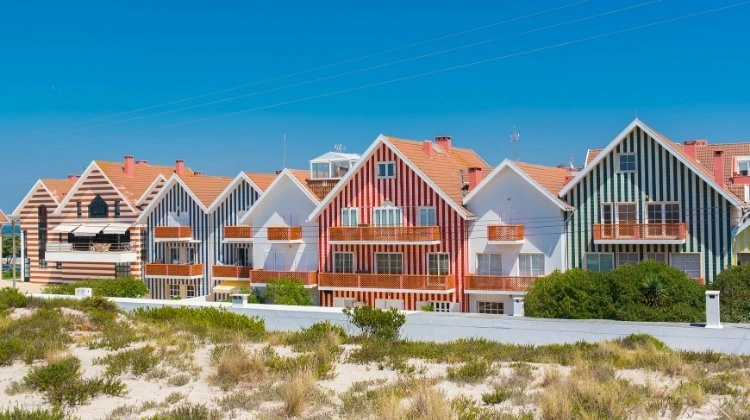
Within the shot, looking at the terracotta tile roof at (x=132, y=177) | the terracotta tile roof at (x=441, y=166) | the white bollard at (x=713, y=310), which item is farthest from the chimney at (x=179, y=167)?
the white bollard at (x=713, y=310)

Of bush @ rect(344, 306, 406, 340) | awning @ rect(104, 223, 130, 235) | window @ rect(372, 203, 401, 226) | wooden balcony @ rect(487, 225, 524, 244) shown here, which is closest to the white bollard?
bush @ rect(344, 306, 406, 340)

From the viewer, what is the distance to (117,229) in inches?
1822

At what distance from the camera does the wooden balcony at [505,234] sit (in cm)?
3506

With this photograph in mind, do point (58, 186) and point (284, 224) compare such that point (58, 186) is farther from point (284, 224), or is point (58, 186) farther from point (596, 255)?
point (596, 255)

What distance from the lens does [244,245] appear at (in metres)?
43.2

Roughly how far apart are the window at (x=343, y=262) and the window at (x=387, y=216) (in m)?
2.12

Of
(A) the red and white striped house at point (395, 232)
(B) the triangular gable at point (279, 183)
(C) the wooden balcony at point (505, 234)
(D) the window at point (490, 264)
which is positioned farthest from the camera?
(B) the triangular gable at point (279, 183)

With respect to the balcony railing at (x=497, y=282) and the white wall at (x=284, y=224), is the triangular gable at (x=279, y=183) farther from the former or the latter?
the balcony railing at (x=497, y=282)

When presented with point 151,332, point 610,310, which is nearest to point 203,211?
point 151,332

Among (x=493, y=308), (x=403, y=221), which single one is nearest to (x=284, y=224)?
(x=403, y=221)

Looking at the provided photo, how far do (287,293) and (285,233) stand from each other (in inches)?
136

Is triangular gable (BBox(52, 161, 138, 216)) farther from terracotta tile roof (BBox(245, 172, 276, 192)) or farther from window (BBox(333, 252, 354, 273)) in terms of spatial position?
window (BBox(333, 252, 354, 273))

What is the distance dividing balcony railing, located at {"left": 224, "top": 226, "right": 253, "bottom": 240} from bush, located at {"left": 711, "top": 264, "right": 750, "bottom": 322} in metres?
22.4

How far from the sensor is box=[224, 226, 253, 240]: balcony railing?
1633 inches
